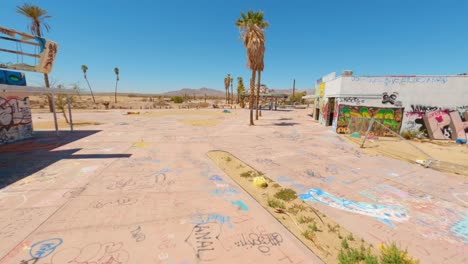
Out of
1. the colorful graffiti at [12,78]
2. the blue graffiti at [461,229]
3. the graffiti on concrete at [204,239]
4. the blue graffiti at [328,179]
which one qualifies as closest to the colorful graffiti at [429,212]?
the blue graffiti at [461,229]

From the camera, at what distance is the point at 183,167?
877 centimetres

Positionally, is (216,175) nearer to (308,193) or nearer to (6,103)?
(308,193)

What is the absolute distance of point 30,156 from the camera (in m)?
9.94

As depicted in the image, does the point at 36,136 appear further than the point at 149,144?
Yes

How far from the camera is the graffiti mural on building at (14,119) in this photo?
40.9ft

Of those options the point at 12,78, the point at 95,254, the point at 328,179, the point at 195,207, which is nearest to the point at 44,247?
the point at 95,254

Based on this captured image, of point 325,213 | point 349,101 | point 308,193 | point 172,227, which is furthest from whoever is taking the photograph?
point 349,101

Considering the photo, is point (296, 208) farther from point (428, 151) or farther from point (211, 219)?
point (428, 151)

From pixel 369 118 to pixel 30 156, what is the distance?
23.2 metres

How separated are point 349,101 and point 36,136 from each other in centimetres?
2571

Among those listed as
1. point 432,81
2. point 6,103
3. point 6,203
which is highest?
point 432,81

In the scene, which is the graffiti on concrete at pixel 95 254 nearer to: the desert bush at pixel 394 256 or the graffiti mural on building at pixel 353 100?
the desert bush at pixel 394 256

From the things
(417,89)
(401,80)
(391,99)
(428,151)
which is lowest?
(428,151)

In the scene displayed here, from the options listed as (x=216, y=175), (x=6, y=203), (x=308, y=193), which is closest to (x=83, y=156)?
(x=6, y=203)
